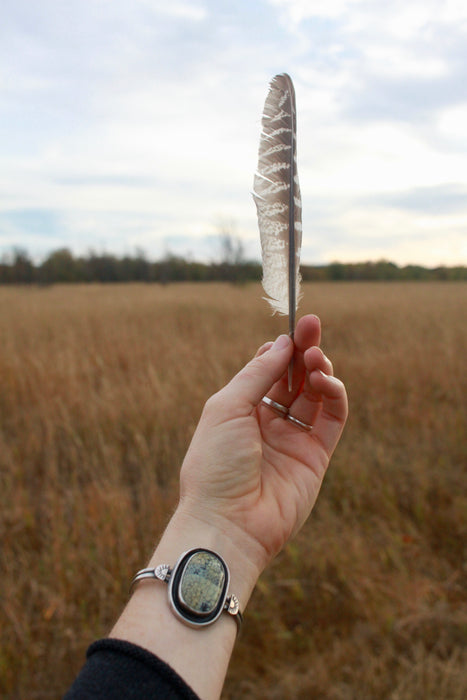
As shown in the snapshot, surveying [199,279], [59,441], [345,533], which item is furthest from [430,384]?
[199,279]

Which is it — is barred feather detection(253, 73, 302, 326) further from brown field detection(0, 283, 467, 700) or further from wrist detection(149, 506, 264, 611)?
brown field detection(0, 283, 467, 700)

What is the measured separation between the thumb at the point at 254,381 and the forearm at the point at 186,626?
0.26 metres

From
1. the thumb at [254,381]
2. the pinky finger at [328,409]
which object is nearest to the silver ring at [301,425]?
the pinky finger at [328,409]

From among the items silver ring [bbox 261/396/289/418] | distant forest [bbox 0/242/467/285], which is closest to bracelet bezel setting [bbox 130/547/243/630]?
silver ring [bbox 261/396/289/418]

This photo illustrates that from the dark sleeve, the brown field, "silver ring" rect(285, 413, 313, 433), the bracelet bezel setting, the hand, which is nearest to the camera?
the dark sleeve

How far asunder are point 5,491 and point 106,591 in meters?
1.05

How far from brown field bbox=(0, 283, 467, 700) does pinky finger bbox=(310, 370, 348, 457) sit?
46.9 inches

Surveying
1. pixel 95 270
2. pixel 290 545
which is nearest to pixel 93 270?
pixel 95 270

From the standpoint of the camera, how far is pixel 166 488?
3.00 metres

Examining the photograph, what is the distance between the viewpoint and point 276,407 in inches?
51.0

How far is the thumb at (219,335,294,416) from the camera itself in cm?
110

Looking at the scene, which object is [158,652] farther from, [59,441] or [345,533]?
[59,441]

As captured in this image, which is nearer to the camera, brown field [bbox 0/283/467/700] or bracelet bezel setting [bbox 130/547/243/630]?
bracelet bezel setting [bbox 130/547/243/630]

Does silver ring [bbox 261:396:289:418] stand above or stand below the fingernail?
below
